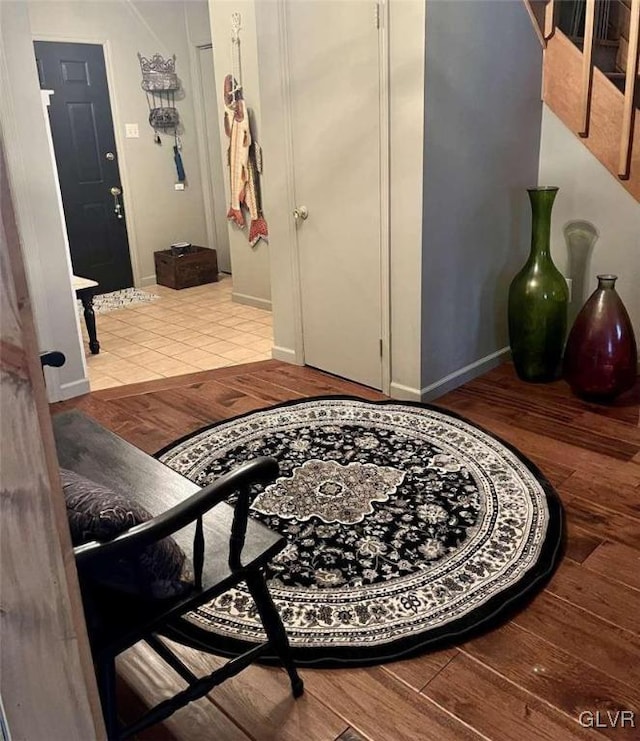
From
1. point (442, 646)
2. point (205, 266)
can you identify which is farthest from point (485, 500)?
point (205, 266)

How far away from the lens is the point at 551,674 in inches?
64.4

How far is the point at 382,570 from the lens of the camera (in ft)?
6.63

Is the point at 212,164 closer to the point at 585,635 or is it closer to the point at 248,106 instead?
the point at 248,106

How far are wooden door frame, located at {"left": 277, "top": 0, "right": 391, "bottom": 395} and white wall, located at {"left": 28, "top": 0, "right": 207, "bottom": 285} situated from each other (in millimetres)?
2822

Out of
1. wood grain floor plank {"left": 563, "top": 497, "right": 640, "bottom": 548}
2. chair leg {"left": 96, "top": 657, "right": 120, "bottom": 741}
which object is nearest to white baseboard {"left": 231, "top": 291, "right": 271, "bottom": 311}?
wood grain floor plank {"left": 563, "top": 497, "right": 640, "bottom": 548}

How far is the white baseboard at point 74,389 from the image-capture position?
11.3ft

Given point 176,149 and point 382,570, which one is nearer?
point 382,570

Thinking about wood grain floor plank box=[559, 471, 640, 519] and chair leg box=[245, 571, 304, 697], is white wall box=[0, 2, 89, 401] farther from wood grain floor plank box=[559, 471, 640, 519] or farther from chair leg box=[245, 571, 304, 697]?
wood grain floor plank box=[559, 471, 640, 519]

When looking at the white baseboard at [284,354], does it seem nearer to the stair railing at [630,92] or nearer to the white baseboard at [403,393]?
the white baseboard at [403,393]

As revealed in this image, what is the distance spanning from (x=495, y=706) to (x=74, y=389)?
2.66 m

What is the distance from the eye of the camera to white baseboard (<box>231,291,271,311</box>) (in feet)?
16.6

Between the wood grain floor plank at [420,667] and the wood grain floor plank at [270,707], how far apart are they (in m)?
0.20

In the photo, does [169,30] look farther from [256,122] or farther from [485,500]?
[485,500]

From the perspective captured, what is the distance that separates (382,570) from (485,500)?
0.56m
